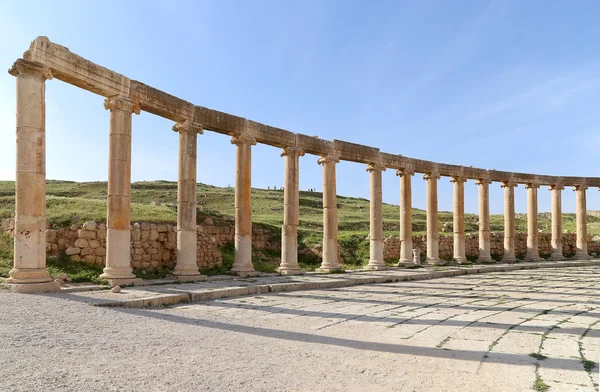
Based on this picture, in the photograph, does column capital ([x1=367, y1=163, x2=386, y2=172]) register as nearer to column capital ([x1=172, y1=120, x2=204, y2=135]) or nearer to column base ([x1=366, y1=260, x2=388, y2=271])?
column base ([x1=366, y1=260, x2=388, y2=271])

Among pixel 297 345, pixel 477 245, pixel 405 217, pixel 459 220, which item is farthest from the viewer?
pixel 477 245

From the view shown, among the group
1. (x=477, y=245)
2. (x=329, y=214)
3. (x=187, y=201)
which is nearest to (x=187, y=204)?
(x=187, y=201)

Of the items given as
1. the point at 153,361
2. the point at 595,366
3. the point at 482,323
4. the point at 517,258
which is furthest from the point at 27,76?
the point at 517,258

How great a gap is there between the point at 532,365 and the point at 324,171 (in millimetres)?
18733

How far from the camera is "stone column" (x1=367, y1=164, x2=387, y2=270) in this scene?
1066 inches

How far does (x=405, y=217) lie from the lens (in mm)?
29562

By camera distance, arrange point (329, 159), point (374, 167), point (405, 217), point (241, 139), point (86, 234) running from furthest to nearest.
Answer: point (405, 217)
point (374, 167)
point (329, 159)
point (241, 139)
point (86, 234)

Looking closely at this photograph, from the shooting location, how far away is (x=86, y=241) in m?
18.7

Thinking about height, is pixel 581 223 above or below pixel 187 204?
below

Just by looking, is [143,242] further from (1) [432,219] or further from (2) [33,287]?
(1) [432,219]

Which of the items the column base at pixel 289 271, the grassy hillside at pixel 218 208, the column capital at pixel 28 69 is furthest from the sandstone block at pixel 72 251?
the column base at pixel 289 271

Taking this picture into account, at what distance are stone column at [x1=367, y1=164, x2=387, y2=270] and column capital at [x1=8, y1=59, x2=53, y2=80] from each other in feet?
59.2

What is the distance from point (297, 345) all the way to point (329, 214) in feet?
54.9

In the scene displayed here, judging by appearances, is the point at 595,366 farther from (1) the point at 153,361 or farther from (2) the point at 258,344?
(1) the point at 153,361
